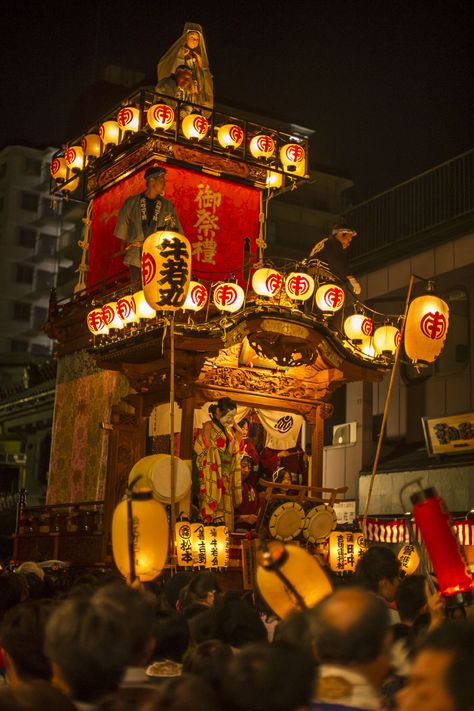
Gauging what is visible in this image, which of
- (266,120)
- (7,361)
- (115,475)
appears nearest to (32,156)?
(7,361)

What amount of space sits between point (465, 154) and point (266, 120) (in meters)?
16.5

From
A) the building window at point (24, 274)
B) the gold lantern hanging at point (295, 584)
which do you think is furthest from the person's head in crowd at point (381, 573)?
the building window at point (24, 274)

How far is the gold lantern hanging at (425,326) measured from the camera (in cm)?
1310

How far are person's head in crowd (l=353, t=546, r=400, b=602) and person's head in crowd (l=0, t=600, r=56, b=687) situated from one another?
3.17 m

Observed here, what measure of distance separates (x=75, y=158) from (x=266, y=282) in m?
7.26

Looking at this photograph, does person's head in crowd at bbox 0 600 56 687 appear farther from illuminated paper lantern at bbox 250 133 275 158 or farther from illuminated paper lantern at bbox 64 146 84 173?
illuminated paper lantern at bbox 64 146 84 173

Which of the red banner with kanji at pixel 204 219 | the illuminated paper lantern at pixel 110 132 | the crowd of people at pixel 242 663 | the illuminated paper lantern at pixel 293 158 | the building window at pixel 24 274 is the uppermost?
the building window at pixel 24 274

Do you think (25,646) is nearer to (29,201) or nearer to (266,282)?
(266,282)

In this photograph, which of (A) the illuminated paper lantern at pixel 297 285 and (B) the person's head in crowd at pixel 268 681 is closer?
(B) the person's head in crowd at pixel 268 681

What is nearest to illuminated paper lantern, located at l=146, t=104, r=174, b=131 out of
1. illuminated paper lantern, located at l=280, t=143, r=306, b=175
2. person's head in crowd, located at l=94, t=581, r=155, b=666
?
illuminated paper lantern, located at l=280, t=143, r=306, b=175

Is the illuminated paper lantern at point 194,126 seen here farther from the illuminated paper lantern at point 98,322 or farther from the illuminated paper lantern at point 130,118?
the illuminated paper lantern at point 98,322

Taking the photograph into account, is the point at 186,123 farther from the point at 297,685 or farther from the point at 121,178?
the point at 297,685

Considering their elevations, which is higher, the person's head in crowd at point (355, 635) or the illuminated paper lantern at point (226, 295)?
the illuminated paper lantern at point (226, 295)

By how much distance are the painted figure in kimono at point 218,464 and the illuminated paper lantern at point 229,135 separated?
613 centimetres
